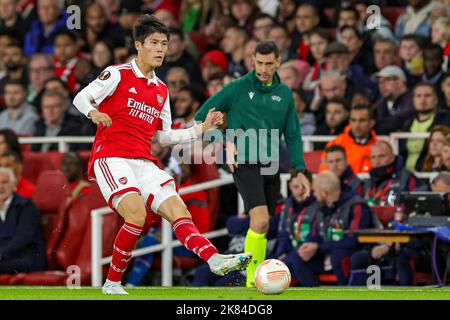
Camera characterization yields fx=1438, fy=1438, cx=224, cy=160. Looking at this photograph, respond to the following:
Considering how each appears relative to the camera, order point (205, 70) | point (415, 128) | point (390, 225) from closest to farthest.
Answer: point (390, 225) → point (415, 128) → point (205, 70)

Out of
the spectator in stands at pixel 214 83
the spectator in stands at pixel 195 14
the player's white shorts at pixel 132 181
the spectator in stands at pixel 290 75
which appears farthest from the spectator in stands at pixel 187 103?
the player's white shorts at pixel 132 181

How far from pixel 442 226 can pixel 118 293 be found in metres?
3.39

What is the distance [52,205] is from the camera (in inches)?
615

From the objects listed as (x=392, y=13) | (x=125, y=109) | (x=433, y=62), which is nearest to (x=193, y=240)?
(x=125, y=109)

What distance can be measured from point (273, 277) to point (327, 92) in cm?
553

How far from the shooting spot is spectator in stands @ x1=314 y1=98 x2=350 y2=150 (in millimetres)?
15523

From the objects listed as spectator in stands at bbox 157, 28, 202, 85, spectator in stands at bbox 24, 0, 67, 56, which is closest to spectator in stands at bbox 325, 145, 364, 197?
spectator in stands at bbox 157, 28, 202, 85

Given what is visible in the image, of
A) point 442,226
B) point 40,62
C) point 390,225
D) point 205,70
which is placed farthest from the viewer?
point 40,62

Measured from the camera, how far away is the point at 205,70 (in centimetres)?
1758

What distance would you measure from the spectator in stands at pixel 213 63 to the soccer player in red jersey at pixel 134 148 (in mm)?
6258

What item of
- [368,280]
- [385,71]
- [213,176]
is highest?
[385,71]

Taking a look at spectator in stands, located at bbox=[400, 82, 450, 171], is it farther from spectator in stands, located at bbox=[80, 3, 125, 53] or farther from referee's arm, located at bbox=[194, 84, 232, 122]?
spectator in stands, located at bbox=[80, 3, 125, 53]
